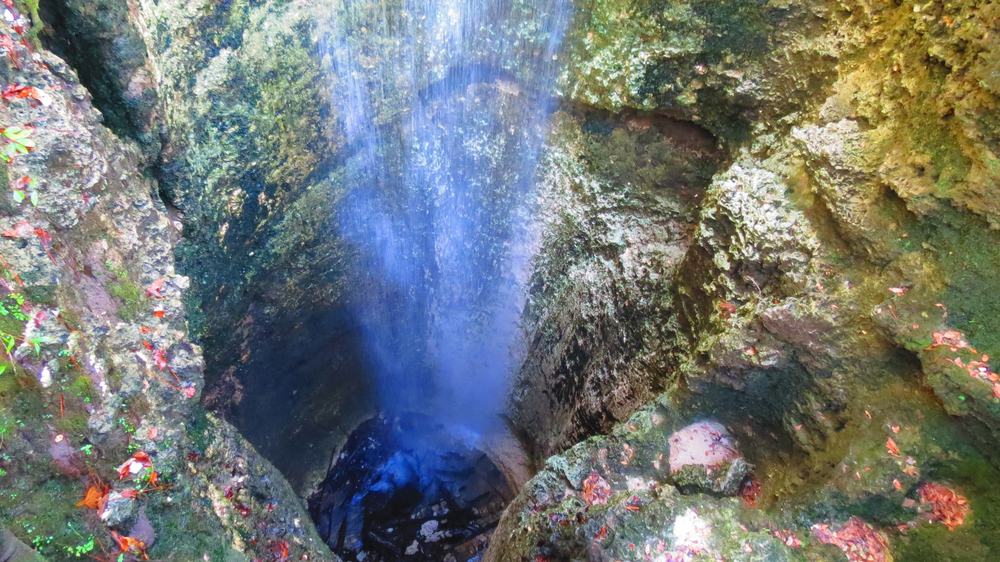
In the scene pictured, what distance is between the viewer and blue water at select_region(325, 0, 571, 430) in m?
3.94

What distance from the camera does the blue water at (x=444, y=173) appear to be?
394cm

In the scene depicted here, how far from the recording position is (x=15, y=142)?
222 centimetres

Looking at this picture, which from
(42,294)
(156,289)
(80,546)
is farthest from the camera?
(156,289)

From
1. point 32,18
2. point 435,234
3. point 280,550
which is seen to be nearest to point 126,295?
point 32,18

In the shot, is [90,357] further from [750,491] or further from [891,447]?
[891,447]

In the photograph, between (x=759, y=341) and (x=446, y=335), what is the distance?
4.02 meters

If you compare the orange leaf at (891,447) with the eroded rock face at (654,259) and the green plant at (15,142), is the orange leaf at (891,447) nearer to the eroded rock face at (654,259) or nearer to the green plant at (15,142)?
the eroded rock face at (654,259)

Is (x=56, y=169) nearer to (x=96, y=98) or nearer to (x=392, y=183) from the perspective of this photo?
(x=96, y=98)

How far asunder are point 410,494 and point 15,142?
5.09 m

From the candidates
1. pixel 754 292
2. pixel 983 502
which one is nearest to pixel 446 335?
pixel 754 292

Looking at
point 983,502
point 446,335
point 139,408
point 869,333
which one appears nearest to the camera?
point 983,502

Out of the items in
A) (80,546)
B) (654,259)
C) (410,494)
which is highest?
(654,259)

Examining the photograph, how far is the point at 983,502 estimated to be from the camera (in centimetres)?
223

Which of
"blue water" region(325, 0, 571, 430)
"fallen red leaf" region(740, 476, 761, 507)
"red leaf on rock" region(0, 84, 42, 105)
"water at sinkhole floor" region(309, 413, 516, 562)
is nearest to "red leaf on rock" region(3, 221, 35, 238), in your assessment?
"red leaf on rock" region(0, 84, 42, 105)
